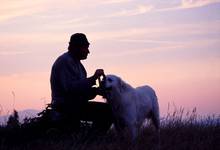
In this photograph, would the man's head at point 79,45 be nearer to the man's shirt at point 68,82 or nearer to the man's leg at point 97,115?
the man's shirt at point 68,82

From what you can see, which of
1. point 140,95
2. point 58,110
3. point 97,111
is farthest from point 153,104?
point 58,110

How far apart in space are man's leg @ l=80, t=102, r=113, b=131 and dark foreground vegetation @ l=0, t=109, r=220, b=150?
34 centimetres

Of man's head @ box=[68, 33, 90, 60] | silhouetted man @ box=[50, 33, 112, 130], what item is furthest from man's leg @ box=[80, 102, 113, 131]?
man's head @ box=[68, 33, 90, 60]

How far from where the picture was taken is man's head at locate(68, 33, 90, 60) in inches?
432

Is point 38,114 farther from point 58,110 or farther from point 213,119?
point 213,119

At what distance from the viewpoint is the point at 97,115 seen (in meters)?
11.4

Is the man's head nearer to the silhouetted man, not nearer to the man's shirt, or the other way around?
the silhouetted man

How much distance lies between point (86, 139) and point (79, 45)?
1909 mm

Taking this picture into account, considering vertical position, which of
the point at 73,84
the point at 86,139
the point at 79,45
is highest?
the point at 79,45

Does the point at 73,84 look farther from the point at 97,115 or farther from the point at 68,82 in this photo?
the point at 97,115

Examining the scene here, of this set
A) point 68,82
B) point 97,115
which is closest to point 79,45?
point 68,82

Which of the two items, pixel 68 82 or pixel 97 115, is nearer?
pixel 68 82

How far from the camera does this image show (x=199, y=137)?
11.1 meters

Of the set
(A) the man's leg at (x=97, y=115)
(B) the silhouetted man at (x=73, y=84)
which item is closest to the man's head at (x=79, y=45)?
(B) the silhouetted man at (x=73, y=84)
